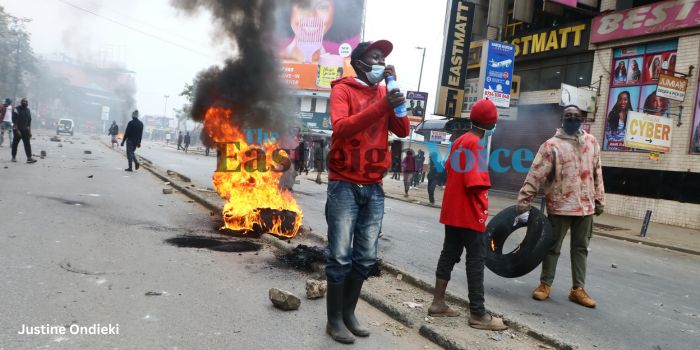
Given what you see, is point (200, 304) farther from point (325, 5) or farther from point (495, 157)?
point (325, 5)

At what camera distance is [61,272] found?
408cm

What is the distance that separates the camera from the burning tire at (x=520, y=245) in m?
4.59

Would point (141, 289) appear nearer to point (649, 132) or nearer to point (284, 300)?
point (284, 300)

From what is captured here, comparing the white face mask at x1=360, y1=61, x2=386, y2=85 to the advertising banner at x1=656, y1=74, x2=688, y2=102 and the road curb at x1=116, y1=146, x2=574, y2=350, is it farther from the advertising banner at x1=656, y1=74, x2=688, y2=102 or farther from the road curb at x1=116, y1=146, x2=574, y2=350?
the advertising banner at x1=656, y1=74, x2=688, y2=102

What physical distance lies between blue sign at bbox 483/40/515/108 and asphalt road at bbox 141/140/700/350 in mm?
8748

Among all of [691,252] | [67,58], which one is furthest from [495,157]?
[67,58]

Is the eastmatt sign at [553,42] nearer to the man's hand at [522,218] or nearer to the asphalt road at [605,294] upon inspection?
the asphalt road at [605,294]

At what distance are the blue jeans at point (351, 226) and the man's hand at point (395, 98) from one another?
582 mm

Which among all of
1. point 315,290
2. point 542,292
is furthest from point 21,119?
point 542,292

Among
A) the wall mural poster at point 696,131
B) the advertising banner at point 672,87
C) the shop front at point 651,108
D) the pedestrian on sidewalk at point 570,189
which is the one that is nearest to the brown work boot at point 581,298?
the pedestrian on sidewalk at point 570,189

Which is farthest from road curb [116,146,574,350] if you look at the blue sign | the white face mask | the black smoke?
the blue sign

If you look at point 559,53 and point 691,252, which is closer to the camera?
point 691,252

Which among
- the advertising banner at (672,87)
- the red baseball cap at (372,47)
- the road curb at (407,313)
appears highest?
the advertising banner at (672,87)

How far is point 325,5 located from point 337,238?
50616 millimetres
